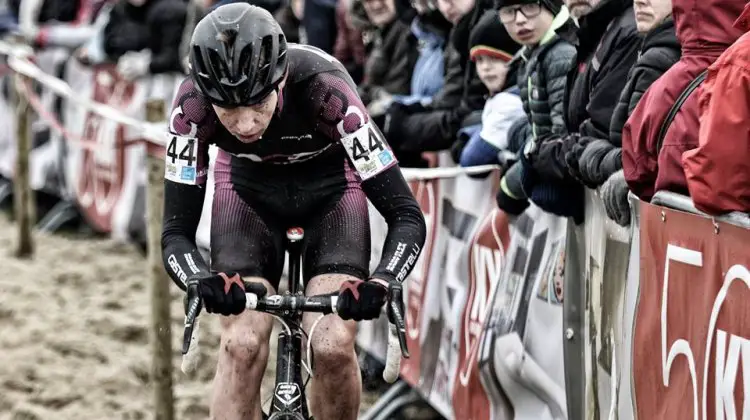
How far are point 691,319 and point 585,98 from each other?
5.61 feet

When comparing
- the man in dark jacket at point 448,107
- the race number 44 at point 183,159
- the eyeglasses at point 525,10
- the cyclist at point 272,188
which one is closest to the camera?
the cyclist at point 272,188

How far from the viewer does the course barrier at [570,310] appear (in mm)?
4395

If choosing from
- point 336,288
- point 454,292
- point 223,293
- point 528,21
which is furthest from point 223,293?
point 454,292

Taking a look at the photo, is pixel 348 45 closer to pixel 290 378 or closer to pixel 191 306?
pixel 290 378

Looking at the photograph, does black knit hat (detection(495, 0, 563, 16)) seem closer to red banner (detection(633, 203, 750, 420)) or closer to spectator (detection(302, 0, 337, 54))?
red banner (detection(633, 203, 750, 420))

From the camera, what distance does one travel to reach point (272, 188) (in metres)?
6.31

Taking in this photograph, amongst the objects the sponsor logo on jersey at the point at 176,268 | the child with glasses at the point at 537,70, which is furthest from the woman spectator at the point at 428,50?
the sponsor logo on jersey at the point at 176,268

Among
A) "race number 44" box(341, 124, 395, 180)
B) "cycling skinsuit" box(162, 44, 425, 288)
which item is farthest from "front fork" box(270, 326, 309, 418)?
"race number 44" box(341, 124, 395, 180)

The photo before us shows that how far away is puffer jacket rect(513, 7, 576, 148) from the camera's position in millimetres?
6641

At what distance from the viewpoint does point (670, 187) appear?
489 cm

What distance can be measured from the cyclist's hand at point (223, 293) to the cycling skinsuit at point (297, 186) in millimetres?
429

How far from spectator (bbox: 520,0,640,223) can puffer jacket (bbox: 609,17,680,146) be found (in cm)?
28

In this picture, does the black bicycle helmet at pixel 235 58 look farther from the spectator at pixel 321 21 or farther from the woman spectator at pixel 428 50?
the spectator at pixel 321 21

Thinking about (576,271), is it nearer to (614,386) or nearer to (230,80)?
(614,386)
